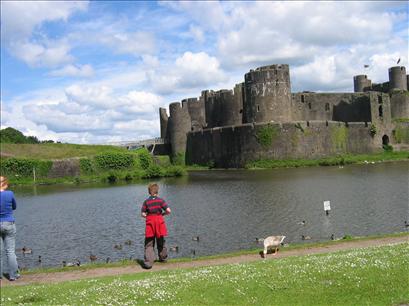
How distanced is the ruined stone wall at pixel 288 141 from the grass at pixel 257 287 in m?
45.4

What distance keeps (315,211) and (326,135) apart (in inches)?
1400

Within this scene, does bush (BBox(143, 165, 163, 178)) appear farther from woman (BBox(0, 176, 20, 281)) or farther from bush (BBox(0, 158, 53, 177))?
woman (BBox(0, 176, 20, 281))

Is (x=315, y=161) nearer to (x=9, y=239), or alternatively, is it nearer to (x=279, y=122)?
(x=279, y=122)

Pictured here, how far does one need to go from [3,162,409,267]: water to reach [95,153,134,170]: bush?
2001 centimetres

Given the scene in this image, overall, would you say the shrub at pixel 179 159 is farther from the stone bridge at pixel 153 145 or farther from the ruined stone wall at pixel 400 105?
the ruined stone wall at pixel 400 105

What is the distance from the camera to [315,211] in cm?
2417

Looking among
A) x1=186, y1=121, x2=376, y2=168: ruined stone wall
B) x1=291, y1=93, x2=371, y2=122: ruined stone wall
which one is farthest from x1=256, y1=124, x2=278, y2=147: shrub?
x1=291, y1=93, x2=371, y2=122: ruined stone wall

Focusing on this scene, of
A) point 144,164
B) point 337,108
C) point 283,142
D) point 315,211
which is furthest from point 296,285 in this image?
point 337,108

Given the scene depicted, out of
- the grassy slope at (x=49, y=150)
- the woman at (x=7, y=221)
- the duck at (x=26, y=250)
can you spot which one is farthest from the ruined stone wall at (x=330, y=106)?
the woman at (x=7, y=221)

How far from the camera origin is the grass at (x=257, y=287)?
927 cm

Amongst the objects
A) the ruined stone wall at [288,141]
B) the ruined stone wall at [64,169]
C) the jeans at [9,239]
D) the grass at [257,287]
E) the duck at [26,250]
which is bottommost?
the duck at [26,250]

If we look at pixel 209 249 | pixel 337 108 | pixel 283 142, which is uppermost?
pixel 337 108

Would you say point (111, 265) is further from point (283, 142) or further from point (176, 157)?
point (176, 157)

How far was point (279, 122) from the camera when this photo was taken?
5812 cm
